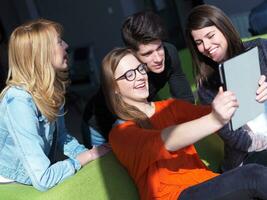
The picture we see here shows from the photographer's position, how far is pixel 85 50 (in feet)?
24.5

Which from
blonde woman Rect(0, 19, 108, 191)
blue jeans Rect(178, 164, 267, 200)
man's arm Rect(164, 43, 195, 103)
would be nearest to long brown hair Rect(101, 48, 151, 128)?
blonde woman Rect(0, 19, 108, 191)

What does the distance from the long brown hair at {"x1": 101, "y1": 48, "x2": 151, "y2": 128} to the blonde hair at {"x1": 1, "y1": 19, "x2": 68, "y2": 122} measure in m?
0.26

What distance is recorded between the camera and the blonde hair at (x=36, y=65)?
7.08ft

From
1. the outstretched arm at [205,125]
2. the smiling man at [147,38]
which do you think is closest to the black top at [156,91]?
the smiling man at [147,38]

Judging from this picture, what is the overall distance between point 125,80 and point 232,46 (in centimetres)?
70

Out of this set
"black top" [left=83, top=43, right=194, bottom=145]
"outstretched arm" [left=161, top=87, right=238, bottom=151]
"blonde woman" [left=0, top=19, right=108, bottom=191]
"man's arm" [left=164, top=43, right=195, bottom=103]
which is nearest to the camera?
"outstretched arm" [left=161, top=87, right=238, bottom=151]

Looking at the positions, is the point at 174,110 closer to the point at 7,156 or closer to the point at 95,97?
the point at 95,97

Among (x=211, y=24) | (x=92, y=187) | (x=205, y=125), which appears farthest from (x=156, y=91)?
(x=205, y=125)

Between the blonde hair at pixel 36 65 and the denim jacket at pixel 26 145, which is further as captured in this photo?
the blonde hair at pixel 36 65

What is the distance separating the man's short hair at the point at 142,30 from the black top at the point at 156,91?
1.02ft

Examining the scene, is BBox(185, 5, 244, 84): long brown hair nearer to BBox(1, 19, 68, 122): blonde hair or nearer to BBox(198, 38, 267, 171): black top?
BBox(198, 38, 267, 171): black top

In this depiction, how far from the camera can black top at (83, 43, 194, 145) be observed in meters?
2.51

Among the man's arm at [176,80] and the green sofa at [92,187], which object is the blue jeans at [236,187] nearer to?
the green sofa at [92,187]

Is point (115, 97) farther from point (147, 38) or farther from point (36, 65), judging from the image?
point (147, 38)
